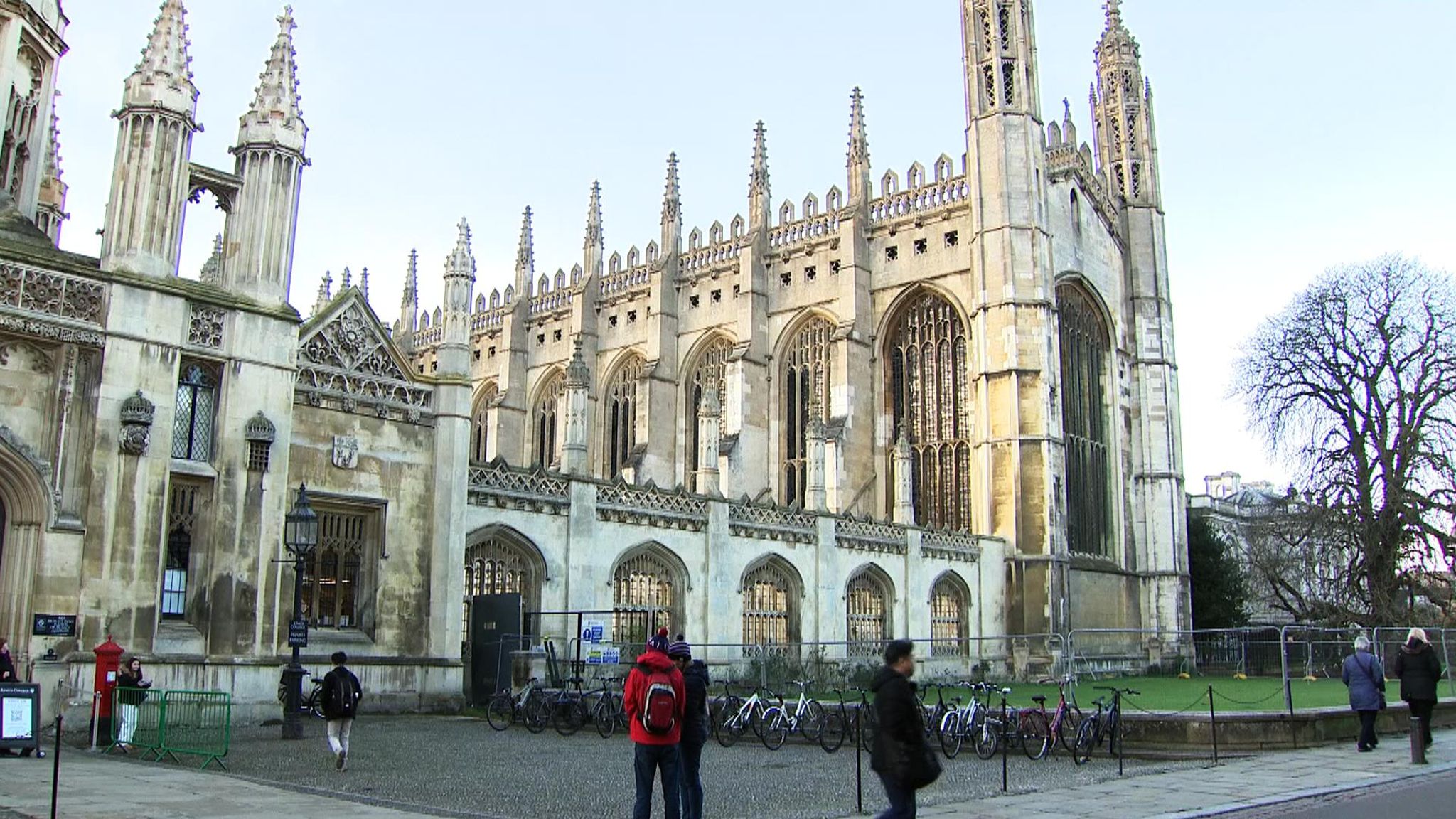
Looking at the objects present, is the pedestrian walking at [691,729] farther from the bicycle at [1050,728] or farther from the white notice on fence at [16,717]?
the white notice on fence at [16,717]

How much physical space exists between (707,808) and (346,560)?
10.1 m

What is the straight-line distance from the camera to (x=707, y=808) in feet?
33.7

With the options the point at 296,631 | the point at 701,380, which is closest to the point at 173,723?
the point at 296,631

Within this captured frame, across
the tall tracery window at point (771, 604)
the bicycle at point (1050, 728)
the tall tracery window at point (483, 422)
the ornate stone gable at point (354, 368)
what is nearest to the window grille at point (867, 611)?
the tall tracery window at point (771, 604)

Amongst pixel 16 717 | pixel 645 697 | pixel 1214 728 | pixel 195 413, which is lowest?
pixel 1214 728

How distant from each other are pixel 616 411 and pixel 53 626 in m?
34.5

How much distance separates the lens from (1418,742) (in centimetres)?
1388

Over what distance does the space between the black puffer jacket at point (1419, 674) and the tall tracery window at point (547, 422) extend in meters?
38.8

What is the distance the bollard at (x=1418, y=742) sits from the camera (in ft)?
45.4

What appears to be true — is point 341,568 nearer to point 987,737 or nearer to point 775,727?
point 775,727

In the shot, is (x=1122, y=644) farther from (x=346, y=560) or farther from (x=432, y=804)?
(x=432, y=804)

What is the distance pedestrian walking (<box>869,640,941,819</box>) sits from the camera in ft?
22.6

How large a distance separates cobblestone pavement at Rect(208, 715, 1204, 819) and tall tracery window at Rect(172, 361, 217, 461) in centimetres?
381

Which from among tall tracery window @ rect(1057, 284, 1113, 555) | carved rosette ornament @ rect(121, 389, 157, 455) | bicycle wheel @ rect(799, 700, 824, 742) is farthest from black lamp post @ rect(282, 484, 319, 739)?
tall tracery window @ rect(1057, 284, 1113, 555)
